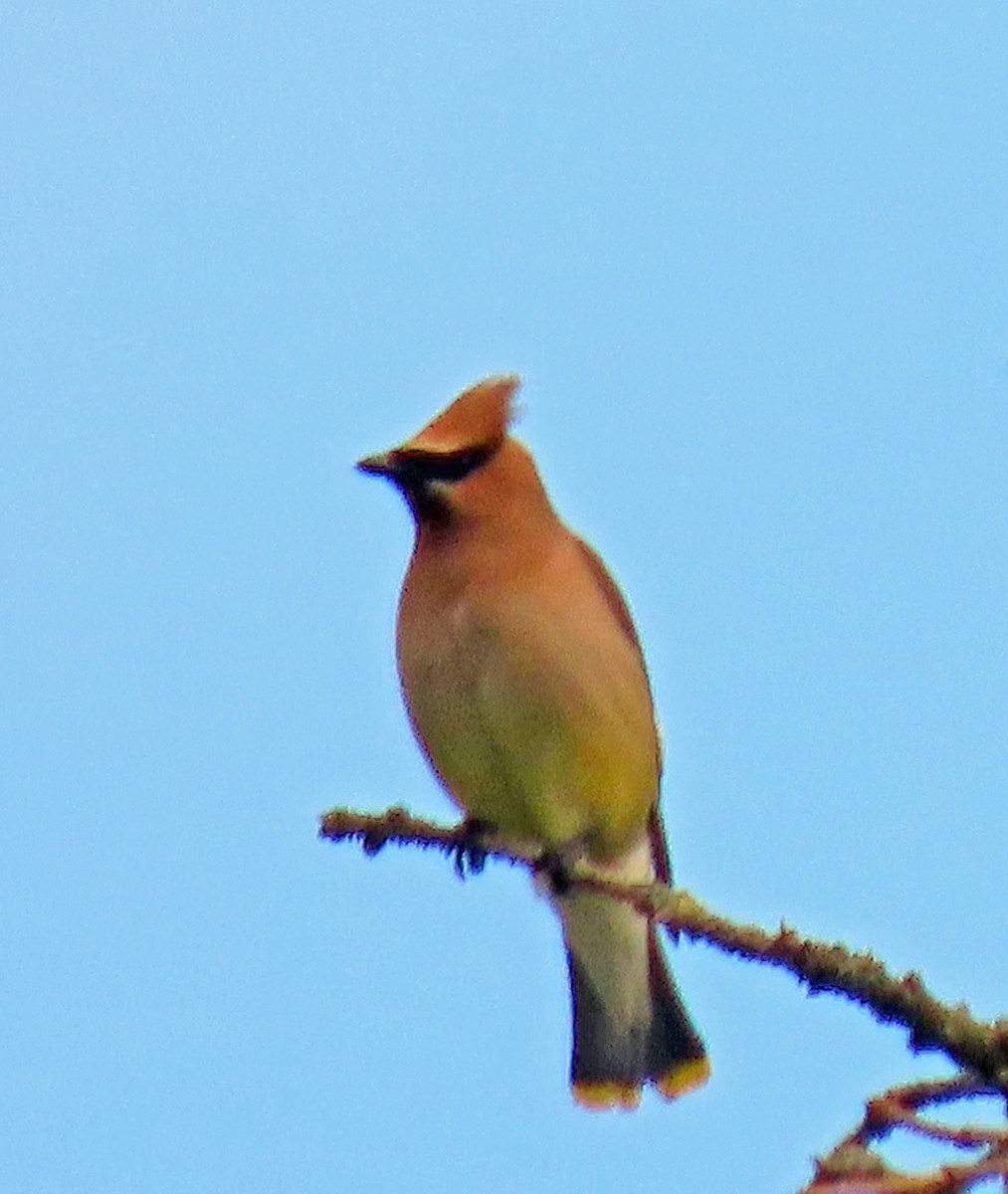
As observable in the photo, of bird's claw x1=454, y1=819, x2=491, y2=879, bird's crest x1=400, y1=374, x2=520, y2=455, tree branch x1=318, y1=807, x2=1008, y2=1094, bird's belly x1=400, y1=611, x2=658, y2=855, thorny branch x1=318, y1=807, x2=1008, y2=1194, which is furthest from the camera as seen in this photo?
bird's crest x1=400, y1=374, x2=520, y2=455

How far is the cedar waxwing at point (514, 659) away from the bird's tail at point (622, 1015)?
398mm

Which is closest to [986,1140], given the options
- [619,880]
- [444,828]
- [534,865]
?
[619,880]

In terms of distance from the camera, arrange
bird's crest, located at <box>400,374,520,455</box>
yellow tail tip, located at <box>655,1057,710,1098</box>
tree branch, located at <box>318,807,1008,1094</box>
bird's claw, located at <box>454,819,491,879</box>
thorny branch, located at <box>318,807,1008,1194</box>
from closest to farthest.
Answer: thorny branch, located at <box>318,807,1008,1194</box> < tree branch, located at <box>318,807,1008,1094</box> < bird's claw, located at <box>454,819,491,879</box> < bird's crest, located at <box>400,374,520,455</box> < yellow tail tip, located at <box>655,1057,710,1098</box>

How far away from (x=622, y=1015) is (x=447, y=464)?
1358 millimetres

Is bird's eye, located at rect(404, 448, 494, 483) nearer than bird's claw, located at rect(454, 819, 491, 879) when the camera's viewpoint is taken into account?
No

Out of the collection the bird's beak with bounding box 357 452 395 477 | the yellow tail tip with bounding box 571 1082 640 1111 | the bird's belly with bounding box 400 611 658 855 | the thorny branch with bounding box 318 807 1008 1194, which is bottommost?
the thorny branch with bounding box 318 807 1008 1194

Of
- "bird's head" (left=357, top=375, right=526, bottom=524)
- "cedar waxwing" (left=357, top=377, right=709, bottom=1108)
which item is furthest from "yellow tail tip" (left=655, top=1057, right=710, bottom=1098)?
"bird's head" (left=357, top=375, right=526, bottom=524)

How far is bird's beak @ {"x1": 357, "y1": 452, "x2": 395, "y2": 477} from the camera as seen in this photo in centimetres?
371

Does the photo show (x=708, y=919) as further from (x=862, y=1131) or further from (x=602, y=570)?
(x=602, y=570)

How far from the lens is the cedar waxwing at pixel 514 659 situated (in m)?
3.66

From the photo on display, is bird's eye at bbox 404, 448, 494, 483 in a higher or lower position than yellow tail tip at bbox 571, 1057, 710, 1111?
higher

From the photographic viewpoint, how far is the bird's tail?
14.1 feet

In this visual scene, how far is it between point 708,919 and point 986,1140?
0.76m

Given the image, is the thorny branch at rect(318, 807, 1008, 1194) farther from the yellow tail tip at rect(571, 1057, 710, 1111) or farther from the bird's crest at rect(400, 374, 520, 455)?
the yellow tail tip at rect(571, 1057, 710, 1111)
